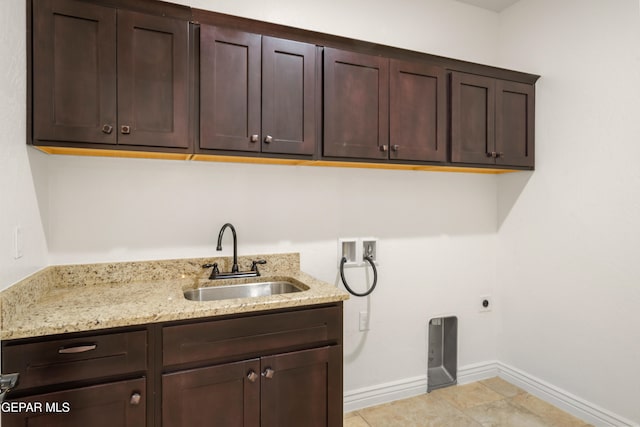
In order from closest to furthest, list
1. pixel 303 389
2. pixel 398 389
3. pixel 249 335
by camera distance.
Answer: pixel 249 335 → pixel 303 389 → pixel 398 389

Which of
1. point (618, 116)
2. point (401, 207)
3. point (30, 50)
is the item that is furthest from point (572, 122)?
point (30, 50)

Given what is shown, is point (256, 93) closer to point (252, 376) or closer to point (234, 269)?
point (234, 269)

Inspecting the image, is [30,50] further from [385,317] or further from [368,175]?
[385,317]

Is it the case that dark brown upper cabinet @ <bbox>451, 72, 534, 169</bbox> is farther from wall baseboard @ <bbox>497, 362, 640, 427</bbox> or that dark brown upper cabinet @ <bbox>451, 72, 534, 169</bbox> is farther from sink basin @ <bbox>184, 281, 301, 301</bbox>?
wall baseboard @ <bbox>497, 362, 640, 427</bbox>

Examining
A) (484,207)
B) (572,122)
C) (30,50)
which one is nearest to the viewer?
(30,50)

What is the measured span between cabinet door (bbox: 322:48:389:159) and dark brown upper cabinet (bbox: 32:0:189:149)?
0.74 meters

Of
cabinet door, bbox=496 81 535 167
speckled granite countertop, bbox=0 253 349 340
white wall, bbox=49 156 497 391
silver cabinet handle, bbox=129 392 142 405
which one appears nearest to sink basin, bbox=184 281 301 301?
speckled granite countertop, bbox=0 253 349 340

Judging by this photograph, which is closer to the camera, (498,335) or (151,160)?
(151,160)

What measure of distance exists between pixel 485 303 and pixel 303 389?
72.7 inches

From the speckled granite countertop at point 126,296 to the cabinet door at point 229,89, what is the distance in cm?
73

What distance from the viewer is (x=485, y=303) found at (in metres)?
2.89

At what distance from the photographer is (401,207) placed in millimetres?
2596

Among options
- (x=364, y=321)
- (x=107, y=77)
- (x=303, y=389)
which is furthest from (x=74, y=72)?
(x=364, y=321)

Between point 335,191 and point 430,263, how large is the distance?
0.93 m
